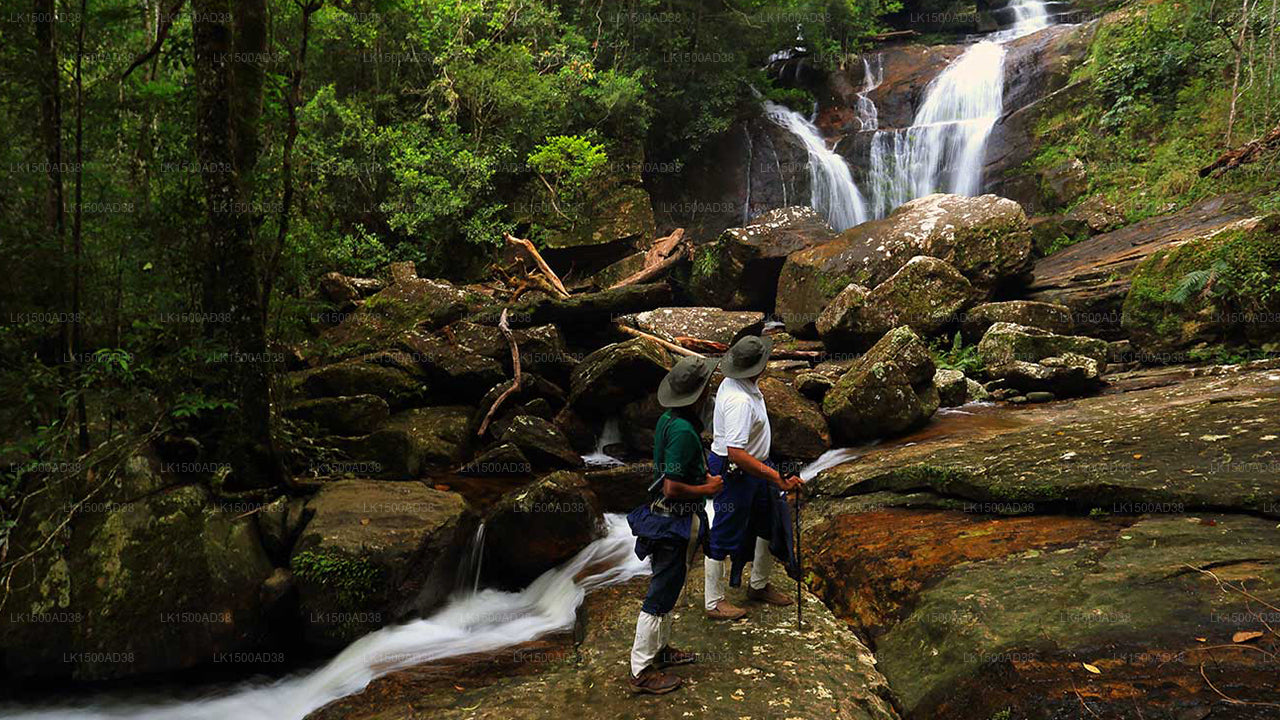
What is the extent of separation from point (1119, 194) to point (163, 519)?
60.0 ft

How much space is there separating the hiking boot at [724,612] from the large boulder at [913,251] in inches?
368

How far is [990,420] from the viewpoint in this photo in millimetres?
7855

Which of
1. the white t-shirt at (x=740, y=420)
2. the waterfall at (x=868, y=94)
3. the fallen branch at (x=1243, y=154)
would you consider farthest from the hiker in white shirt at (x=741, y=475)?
the waterfall at (x=868, y=94)

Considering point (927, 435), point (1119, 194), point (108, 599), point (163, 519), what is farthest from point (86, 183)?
point (1119, 194)

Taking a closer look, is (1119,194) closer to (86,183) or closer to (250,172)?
(250,172)

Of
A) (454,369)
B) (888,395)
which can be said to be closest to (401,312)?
(454,369)

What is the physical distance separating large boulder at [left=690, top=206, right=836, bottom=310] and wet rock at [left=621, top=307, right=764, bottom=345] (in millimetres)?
2629

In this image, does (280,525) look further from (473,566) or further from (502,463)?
(502,463)

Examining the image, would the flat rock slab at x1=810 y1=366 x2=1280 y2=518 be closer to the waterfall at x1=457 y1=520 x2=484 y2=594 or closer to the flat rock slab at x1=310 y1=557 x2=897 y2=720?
the flat rock slab at x1=310 y1=557 x2=897 y2=720

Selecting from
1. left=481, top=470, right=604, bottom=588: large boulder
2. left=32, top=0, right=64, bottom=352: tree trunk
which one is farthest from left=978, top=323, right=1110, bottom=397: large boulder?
left=32, top=0, right=64, bottom=352: tree trunk

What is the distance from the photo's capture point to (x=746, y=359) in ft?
13.1

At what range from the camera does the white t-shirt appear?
394cm

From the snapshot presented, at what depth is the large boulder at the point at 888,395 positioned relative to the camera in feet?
25.8

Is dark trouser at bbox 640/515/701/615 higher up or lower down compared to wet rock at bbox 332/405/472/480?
higher up
